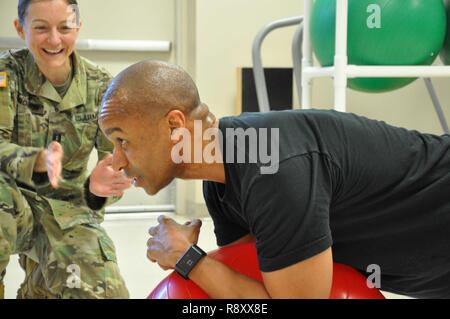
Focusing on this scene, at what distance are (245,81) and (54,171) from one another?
2377mm

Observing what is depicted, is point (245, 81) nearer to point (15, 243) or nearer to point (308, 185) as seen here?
point (15, 243)

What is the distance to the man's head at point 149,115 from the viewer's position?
1.22 meters

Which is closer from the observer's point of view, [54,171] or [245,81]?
[54,171]

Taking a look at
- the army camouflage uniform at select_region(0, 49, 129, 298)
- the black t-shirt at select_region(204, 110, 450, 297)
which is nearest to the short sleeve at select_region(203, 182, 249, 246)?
the black t-shirt at select_region(204, 110, 450, 297)

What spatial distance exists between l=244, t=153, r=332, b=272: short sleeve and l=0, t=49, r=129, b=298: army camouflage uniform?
0.89m

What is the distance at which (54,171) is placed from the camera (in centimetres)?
167

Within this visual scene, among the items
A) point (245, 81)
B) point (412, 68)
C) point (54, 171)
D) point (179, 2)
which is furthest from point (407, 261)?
point (179, 2)

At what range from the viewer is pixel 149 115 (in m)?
1.21

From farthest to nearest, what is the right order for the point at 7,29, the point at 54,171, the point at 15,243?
the point at 7,29
the point at 15,243
the point at 54,171

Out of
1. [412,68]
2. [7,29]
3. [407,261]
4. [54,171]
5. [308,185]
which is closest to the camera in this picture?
[308,185]

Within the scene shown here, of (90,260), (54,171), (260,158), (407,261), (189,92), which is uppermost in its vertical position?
(189,92)

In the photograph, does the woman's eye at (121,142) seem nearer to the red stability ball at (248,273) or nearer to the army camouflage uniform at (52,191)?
the red stability ball at (248,273)

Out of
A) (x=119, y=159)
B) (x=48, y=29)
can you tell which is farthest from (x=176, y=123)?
(x=48, y=29)

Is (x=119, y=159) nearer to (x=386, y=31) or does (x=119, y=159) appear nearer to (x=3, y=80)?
(x=3, y=80)
